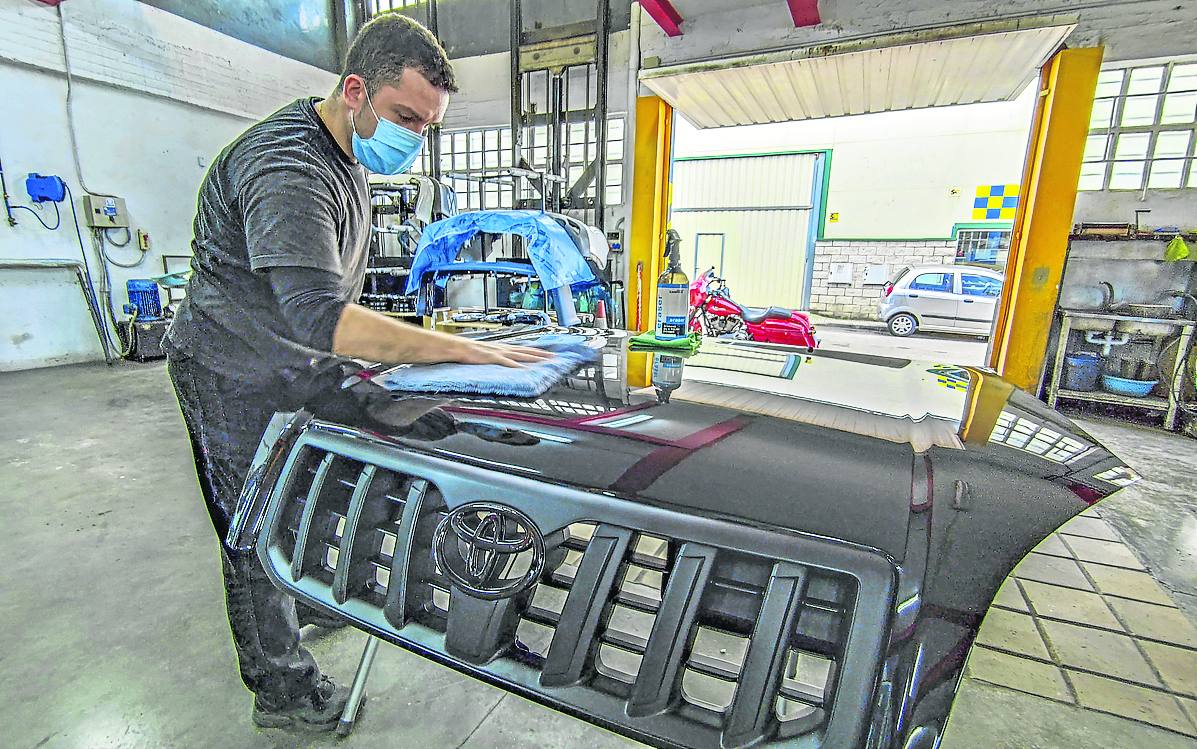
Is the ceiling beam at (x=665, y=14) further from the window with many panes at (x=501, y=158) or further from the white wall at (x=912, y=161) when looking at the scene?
the white wall at (x=912, y=161)

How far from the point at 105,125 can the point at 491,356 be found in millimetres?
7258

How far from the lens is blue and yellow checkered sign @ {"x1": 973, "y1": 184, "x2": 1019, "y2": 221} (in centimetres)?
862

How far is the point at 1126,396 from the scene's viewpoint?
3.78 meters

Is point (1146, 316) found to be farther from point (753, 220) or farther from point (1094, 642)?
point (753, 220)

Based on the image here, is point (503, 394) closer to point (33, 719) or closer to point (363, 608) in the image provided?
point (363, 608)

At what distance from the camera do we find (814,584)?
517 millimetres

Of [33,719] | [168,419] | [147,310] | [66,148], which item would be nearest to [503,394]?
[33,719]

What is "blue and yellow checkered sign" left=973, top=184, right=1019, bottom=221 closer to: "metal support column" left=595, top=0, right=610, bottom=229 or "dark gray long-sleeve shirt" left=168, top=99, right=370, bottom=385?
"metal support column" left=595, top=0, right=610, bottom=229

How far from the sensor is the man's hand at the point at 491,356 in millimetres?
970

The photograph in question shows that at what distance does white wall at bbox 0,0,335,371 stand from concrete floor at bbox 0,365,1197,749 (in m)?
Answer: 4.06

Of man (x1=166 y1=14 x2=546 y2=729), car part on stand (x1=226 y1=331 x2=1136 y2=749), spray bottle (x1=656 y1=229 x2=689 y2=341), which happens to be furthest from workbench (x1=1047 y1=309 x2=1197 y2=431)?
man (x1=166 y1=14 x2=546 y2=729)

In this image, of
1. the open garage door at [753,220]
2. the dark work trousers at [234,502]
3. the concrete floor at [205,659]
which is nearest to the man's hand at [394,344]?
the dark work trousers at [234,502]

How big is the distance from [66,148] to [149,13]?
6.07 ft

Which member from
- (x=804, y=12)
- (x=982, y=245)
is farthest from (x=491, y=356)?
(x=982, y=245)
